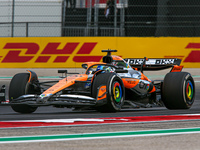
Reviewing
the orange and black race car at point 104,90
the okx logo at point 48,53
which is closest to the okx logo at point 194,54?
the okx logo at point 48,53

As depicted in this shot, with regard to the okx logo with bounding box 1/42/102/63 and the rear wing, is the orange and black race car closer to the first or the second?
the rear wing

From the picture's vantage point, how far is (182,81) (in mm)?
9195

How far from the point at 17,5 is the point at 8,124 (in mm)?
15337

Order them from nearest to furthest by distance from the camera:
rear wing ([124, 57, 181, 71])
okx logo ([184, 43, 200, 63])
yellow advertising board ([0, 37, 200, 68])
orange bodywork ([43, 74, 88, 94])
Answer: orange bodywork ([43, 74, 88, 94]), rear wing ([124, 57, 181, 71]), okx logo ([184, 43, 200, 63]), yellow advertising board ([0, 37, 200, 68])

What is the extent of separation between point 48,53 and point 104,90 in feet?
38.1

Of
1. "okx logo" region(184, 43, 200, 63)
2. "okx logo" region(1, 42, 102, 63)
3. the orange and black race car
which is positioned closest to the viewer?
the orange and black race car

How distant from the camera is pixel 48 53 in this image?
19.4 metres

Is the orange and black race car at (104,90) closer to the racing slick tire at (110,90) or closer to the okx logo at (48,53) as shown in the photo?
the racing slick tire at (110,90)

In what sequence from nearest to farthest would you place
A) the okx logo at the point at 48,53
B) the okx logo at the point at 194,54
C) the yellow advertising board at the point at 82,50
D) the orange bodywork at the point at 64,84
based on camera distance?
1. the orange bodywork at the point at 64,84
2. the okx logo at the point at 194,54
3. the yellow advertising board at the point at 82,50
4. the okx logo at the point at 48,53

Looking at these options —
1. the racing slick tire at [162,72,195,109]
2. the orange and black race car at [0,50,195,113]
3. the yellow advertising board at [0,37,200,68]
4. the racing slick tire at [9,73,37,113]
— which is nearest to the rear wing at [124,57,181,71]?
the orange and black race car at [0,50,195,113]

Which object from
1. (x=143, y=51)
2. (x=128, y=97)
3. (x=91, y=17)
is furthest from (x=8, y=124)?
(x=91, y=17)

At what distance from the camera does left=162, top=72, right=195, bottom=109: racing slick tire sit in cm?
916

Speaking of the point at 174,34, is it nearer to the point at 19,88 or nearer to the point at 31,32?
the point at 31,32

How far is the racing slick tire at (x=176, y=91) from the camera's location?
9.16 m
